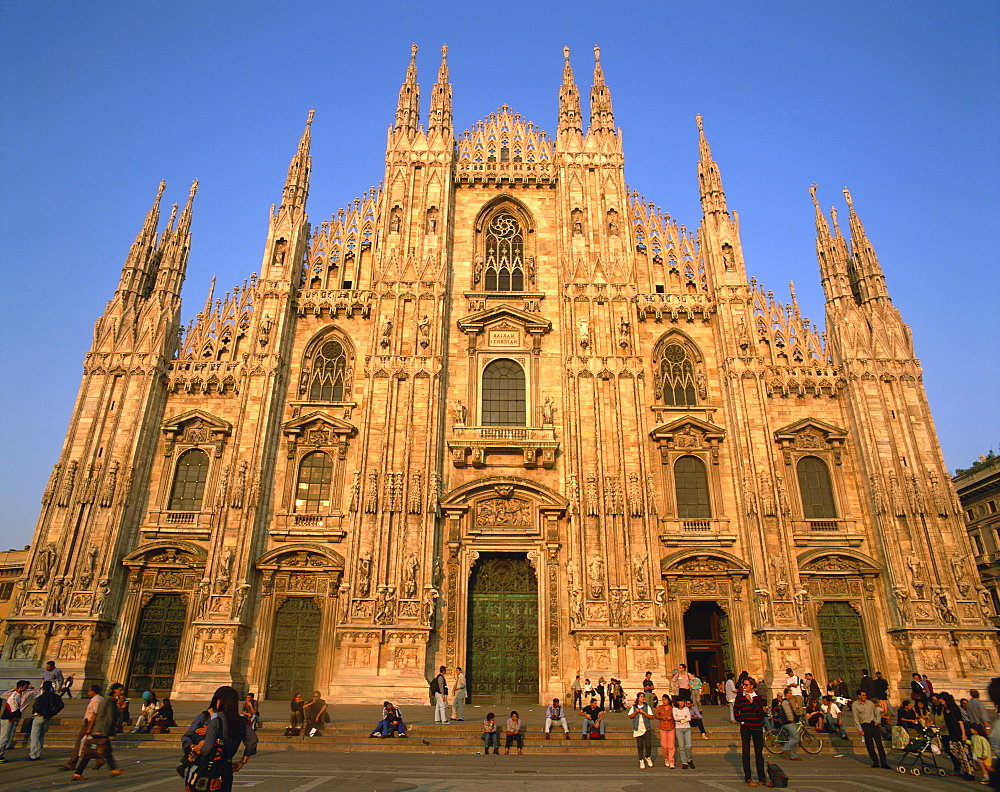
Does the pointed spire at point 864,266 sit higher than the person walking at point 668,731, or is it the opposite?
the pointed spire at point 864,266

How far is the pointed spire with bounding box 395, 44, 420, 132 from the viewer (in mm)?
30344

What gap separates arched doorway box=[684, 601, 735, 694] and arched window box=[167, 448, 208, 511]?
1755 centimetres

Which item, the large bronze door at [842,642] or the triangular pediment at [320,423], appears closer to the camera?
the large bronze door at [842,642]

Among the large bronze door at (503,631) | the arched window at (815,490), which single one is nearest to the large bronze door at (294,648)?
the large bronze door at (503,631)

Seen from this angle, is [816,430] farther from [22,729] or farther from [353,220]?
[22,729]

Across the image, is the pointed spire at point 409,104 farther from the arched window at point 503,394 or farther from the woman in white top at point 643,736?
the woman in white top at point 643,736

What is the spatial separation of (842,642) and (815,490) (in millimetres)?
5201

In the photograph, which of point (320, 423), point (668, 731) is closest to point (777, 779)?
point (668, 731)

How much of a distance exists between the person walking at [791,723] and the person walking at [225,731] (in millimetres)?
11968

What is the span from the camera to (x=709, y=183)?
29328mm

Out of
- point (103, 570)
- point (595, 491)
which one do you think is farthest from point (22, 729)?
point (595, 491)

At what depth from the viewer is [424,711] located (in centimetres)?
1955

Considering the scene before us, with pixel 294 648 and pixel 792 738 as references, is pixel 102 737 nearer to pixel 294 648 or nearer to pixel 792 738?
pixel 294 648

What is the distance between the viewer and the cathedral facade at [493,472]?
21.9m
